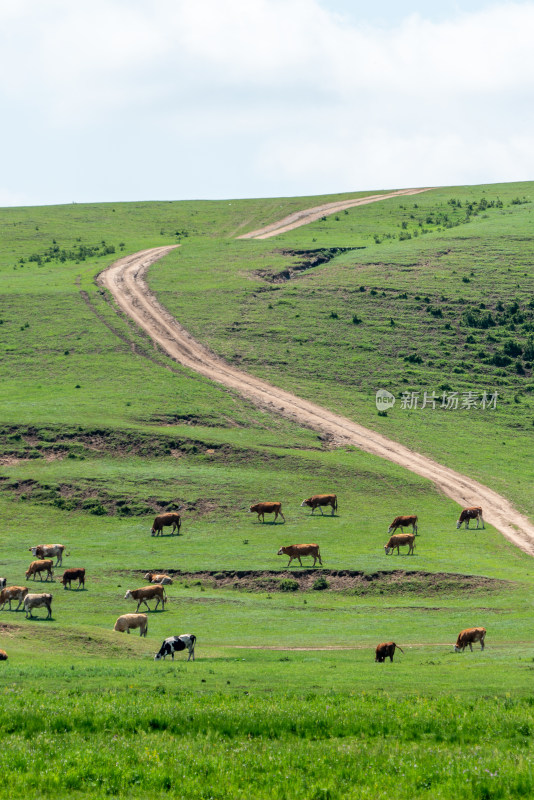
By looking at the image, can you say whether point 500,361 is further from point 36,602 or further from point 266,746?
point 266,746

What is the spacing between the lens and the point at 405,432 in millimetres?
69812

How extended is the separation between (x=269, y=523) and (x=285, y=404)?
2418cm

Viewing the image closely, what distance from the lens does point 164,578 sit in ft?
132

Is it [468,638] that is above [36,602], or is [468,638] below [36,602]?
above

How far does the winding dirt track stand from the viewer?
5400 cm

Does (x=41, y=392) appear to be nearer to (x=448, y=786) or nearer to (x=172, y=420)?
(x=172, y=420)

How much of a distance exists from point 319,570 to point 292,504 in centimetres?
1204

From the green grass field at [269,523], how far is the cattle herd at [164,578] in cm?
72

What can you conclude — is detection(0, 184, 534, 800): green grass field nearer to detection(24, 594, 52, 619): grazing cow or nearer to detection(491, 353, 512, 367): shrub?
detection(491, 353, 512, 367): shrub

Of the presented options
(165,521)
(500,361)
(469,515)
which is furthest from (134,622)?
(500,361)

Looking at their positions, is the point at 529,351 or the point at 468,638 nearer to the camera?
the point at 468,638

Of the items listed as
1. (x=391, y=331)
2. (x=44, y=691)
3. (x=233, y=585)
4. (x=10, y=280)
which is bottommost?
(x=233, y=585)

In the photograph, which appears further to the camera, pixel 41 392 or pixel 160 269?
pixel 160 269

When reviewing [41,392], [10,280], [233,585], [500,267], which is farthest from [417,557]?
[10,280]
